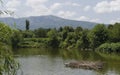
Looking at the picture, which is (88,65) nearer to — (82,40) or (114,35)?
(114,35)

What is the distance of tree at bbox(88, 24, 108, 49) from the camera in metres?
99.7

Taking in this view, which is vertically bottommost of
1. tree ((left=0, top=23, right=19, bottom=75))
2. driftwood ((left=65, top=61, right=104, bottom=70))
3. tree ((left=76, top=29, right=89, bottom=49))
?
driftwood ((left=65, top=61, right=104, bottom=70))

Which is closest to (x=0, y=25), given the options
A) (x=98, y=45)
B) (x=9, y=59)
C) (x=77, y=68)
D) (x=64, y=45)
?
(x=9, y=59)

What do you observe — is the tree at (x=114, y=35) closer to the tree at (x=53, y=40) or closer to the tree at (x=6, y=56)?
the tree at (x=53, y=40)

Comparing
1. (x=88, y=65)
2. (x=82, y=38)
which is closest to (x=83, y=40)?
(x=82, y=38)

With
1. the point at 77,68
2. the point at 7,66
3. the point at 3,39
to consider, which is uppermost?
the point at 3,39

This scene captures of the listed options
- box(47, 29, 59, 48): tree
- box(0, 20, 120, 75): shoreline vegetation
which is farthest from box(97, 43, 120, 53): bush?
box(47, 29, 59, 48): tree

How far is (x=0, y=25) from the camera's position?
694 centimetres

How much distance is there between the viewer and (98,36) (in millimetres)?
100312

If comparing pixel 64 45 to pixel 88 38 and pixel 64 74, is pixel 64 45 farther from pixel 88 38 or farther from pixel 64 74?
pixel 64 74

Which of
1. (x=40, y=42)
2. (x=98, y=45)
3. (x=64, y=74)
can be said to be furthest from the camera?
(x=40, y=42)

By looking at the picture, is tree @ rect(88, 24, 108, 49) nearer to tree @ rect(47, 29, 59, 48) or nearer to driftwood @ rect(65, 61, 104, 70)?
tree @ rect(47, 29, 59, 48)

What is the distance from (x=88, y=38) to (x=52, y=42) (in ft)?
58.8

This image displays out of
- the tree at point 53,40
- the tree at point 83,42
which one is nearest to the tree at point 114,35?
the tree at point 83,42
